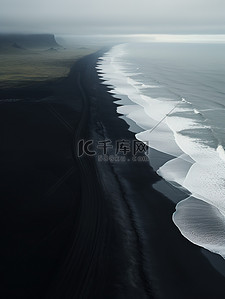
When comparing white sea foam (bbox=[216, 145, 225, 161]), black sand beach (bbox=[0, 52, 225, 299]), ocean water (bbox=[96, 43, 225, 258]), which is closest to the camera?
black sand beach (bbox=[0, 52, 225, 299])

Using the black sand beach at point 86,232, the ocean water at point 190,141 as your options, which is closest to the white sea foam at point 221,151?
the ocean water at point 190,141

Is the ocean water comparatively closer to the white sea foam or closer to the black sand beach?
the white sea foam

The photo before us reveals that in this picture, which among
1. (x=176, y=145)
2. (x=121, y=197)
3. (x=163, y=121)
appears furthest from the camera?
(x=163, y=121)

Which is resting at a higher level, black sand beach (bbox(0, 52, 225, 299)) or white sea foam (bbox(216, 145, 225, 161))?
white sea foam (bbox(216, 145, 225, 161))

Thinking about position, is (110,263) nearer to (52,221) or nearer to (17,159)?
(52,221)

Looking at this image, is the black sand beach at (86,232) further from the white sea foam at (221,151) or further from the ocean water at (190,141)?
the white sea foam at (221,151)

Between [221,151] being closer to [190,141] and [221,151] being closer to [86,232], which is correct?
[190,141]

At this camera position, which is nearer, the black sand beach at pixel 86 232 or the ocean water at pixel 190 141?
the black sand beach at pixel 86 232

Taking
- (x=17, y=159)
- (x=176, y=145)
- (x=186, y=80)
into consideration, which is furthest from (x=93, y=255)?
(x=186, y=80)

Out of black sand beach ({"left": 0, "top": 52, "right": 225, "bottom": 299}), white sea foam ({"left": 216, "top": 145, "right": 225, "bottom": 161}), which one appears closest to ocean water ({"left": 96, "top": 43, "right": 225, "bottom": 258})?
white sea foam ({"left": 216, "top": 145, "right": 225, "bottom": 161})
